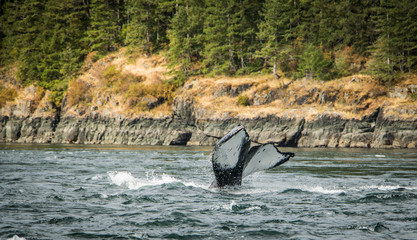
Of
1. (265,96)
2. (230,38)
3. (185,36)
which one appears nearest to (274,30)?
(230,38)

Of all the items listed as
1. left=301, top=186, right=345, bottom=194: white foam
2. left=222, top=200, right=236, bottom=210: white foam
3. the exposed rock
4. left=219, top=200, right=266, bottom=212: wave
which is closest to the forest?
the exposed rock

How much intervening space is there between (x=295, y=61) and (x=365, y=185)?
39104 mm

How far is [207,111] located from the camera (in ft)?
147

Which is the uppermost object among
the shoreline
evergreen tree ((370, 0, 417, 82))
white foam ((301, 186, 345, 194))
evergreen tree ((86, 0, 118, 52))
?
evergreen tree ((86, 0, 118, 52))

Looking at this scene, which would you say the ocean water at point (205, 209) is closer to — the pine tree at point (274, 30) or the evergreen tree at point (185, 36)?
the pine tree at point (274, 30)

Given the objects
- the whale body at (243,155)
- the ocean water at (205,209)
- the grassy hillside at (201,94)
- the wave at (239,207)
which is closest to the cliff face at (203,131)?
the grassy hillside at (201,94)

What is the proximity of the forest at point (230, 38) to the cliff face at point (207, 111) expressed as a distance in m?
2.70

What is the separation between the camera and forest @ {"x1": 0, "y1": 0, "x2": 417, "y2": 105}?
42500mm

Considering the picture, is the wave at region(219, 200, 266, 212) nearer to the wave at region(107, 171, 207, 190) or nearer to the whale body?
the whale body

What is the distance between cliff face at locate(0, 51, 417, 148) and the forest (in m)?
2.70

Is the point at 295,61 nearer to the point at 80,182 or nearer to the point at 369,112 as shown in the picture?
the point at 369,112

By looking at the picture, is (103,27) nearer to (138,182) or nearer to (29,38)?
(29,38)

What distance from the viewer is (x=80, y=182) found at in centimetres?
1328

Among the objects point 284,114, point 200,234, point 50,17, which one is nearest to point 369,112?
point 284,114
